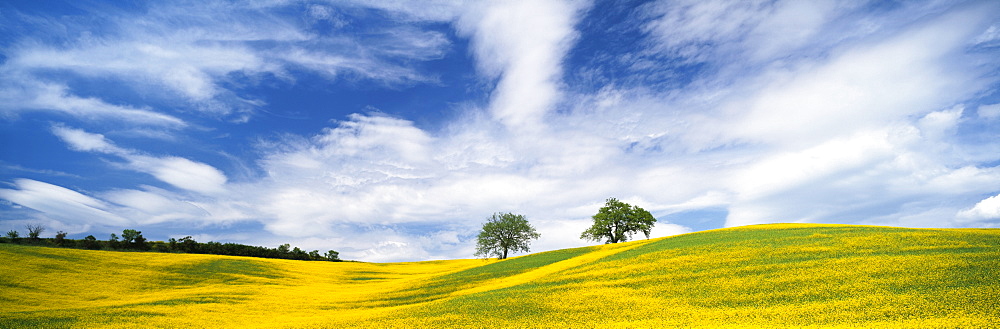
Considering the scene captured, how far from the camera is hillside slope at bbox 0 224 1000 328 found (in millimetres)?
17703

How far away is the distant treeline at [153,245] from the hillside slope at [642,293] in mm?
23271

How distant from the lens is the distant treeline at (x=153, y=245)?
62281 mm

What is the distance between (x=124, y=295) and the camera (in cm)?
3694

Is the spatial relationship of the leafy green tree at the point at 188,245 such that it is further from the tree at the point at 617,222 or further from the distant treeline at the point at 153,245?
the tree at the point at 617,222

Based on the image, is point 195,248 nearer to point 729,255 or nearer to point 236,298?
point 236,298

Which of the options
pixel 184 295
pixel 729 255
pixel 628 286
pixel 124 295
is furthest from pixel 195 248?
pixel 729 255

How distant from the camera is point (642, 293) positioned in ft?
79.2

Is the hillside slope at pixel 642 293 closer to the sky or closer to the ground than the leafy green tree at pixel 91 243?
closer to the ground

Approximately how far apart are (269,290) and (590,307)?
3221 cm

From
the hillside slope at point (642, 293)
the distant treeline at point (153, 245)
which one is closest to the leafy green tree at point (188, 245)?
the distant treeline at point (153, 245)

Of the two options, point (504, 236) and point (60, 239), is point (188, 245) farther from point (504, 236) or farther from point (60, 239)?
point (504, 236)

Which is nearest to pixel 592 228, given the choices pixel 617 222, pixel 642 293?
pixel 617 222

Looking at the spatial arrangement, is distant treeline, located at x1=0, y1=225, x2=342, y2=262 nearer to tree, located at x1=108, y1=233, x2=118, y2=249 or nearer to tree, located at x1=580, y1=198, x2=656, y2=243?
tree, located at x1=108, y1=233, x2=118, y2=249

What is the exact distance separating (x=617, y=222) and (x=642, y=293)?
175 feet
